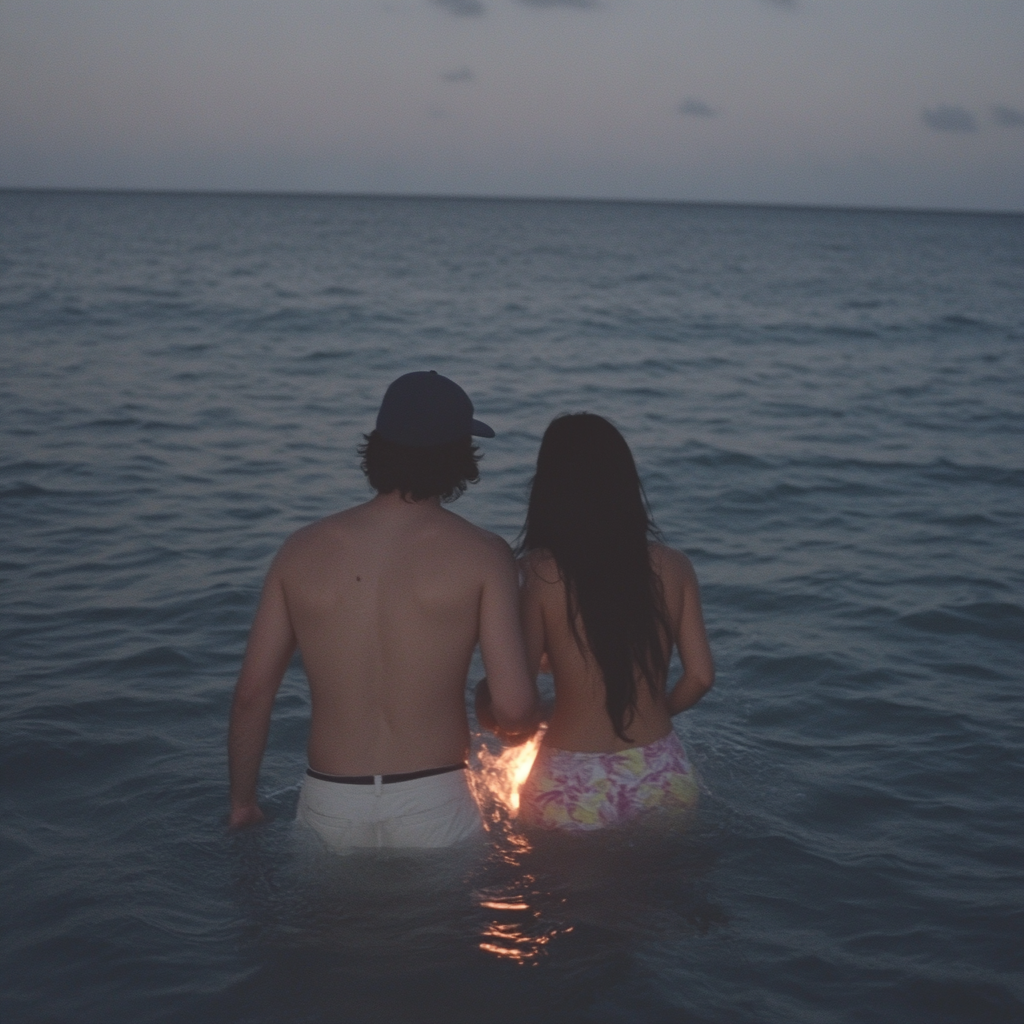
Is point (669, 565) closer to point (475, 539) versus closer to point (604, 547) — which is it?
point (604, 547)

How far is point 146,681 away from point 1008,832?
4140 millimetres

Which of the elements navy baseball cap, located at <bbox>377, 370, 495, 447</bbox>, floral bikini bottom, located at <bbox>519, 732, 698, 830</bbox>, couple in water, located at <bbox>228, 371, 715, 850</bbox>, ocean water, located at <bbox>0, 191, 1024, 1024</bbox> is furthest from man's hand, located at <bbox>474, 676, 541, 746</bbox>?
navy baseball cap, located at <bbox>377, 370, 495, 447</bbox>

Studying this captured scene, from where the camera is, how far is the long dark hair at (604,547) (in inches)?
133

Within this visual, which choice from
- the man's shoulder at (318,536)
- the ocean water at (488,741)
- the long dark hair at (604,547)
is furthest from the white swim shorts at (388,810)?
the man's shoulder at (318,536)

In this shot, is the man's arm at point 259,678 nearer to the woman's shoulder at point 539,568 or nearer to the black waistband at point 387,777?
the black waistband at point 387,777

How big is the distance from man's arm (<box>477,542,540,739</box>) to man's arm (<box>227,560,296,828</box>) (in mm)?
593

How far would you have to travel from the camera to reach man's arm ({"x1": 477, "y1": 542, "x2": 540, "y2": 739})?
321 centimetres

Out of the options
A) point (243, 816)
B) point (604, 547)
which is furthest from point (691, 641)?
point (243, 816)

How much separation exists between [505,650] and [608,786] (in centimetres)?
70

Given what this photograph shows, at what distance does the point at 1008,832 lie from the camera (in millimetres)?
4555

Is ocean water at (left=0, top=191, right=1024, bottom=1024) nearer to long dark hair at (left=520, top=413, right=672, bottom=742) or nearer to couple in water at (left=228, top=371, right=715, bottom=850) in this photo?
couple in water at (left=228, top=371, right=715, bottom=850)

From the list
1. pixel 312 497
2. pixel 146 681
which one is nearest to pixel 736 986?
pixel 146 681

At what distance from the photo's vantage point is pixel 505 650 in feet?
10.7

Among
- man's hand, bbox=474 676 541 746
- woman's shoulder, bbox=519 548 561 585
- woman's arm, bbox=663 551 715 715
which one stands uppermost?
woman's shoulder, bbox=519 548 561 585
